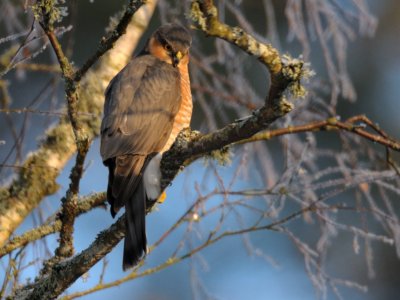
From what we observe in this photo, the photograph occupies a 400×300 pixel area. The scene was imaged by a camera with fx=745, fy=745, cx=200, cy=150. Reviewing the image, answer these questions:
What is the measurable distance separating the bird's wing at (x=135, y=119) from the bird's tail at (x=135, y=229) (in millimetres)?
32

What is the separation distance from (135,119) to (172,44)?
2.46ft

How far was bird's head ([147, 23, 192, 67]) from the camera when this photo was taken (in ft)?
13.2

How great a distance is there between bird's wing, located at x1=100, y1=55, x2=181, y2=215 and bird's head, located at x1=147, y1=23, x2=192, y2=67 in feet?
0.49

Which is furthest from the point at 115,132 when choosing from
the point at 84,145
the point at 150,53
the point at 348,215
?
the point at 348,215

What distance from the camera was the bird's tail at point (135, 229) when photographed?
115 inches

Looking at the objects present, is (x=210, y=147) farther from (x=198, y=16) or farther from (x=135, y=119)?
(x=135, y=119)

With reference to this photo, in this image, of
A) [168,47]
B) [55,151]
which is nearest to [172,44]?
[168,47]

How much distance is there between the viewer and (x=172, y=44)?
4.04m

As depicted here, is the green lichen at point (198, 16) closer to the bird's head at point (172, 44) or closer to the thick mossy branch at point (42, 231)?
the thick mossy branch at point (42, 231)

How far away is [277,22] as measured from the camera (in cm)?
690

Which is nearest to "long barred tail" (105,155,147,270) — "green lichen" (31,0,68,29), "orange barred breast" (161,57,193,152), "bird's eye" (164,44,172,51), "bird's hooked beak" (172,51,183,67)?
"orange barred breast" (161,57,193,152)

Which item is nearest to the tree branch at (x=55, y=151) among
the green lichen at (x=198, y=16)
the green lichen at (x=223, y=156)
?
the green lichen at (x=223, y=156)

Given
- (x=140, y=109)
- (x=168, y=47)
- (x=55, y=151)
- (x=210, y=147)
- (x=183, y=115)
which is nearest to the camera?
(x=210, y=147)

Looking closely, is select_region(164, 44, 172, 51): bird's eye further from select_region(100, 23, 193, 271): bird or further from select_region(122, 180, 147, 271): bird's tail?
select_region(122, 180, 147, 271): bird's tail
